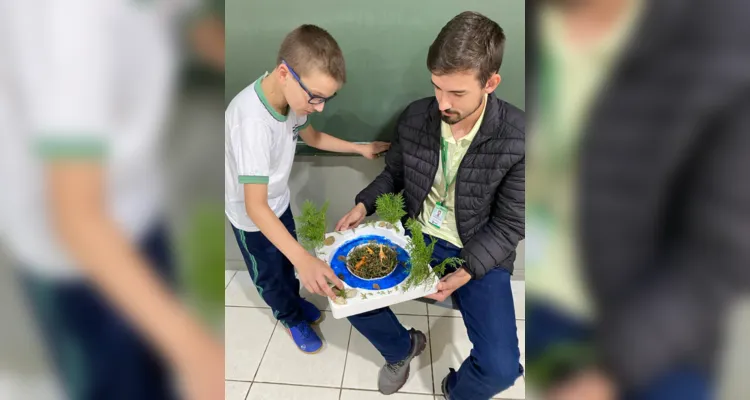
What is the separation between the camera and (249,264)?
67.3 inches

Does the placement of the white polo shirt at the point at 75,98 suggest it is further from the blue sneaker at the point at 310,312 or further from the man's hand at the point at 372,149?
the blue sneaker at the point at 310,312

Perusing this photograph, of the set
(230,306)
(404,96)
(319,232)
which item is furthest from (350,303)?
(230,306)

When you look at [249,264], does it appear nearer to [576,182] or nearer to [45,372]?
[45,372]

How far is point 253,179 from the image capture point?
128 centimetres

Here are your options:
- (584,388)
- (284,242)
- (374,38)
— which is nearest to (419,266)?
(284,242)

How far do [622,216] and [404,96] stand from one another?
4.84 feet

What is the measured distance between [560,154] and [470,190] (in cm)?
118

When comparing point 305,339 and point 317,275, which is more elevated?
point 317,275

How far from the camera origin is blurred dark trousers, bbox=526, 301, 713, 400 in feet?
0.87

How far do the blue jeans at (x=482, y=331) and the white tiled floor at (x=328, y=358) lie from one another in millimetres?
190

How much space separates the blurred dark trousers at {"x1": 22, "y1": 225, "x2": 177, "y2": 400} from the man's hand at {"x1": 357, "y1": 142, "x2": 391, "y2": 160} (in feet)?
4.77

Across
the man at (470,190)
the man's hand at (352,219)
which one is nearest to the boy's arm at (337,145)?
the man at (470,190)

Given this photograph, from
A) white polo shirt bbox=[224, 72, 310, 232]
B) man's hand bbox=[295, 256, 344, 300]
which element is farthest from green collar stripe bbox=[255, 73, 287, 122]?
man's hand bbox=[295, 256, 344, 300]

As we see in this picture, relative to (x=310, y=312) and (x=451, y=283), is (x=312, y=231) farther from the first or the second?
(x=310, y=312)
